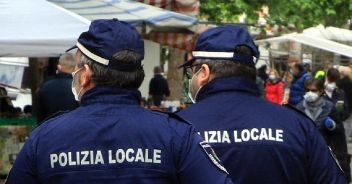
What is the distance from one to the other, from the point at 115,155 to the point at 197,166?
27 centimetres

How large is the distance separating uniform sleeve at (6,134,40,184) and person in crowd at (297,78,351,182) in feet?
24.3

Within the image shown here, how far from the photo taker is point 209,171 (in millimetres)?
3275

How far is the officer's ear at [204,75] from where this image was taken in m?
4.48

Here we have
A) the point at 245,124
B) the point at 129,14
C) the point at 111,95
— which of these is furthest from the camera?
the point at 129,14

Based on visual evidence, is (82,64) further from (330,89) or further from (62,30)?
(330,89)

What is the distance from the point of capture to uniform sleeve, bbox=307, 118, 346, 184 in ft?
13.6

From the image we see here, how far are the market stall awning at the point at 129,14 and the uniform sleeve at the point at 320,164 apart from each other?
21.0 feet

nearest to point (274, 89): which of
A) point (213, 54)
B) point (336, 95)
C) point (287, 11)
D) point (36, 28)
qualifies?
point (287, 11)

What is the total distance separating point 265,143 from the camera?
4.23 metres

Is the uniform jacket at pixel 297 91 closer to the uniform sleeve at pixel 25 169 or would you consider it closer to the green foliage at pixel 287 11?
the green foliage at pixel 287 11

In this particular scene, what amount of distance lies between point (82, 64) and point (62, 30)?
17.8ft

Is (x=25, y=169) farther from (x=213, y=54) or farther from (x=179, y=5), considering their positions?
(x=179, y=5)

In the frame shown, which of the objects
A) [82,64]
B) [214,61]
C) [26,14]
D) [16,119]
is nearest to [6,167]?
[16,119]

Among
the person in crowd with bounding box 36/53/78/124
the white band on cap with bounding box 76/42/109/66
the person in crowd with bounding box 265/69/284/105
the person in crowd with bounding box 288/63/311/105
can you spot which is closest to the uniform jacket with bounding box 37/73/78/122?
the person in crowd with bounding box 36/53/78/124
